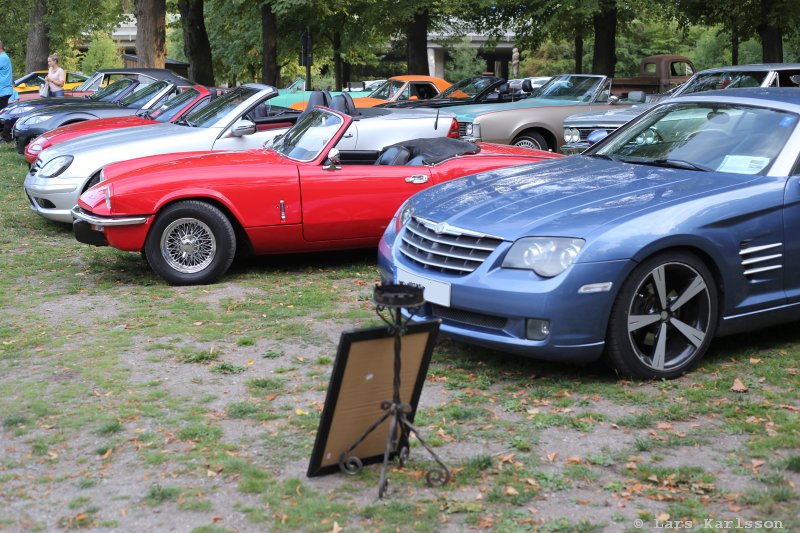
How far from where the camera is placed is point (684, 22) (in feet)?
94.6

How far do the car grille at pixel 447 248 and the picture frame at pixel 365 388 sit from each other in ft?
4.42

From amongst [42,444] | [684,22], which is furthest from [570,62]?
[42,444]

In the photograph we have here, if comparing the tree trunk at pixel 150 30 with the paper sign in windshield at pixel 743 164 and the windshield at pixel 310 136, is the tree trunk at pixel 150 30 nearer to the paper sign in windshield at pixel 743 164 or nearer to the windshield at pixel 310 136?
the windshield at pixel 310 136

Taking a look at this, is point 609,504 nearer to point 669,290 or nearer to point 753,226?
point 669,290

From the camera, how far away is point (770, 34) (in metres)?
23.7

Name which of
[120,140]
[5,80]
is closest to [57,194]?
[120,140]

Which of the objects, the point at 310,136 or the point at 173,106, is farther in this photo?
the point at 173,106

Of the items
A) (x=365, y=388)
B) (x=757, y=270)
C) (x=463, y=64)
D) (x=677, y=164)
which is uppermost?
(x=463, y=64)

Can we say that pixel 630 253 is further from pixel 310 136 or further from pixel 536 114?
pixel 536 114

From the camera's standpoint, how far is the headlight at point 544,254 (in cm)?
548

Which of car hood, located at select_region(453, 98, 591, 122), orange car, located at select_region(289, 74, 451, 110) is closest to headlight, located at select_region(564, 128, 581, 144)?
car hood, located at select_region(453, 98, 591, 122)

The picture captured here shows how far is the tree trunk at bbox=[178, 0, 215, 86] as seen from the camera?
27.6m

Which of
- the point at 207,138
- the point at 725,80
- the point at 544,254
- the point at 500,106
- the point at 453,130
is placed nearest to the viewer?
the point at 544,254

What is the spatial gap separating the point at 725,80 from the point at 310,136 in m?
6.50
